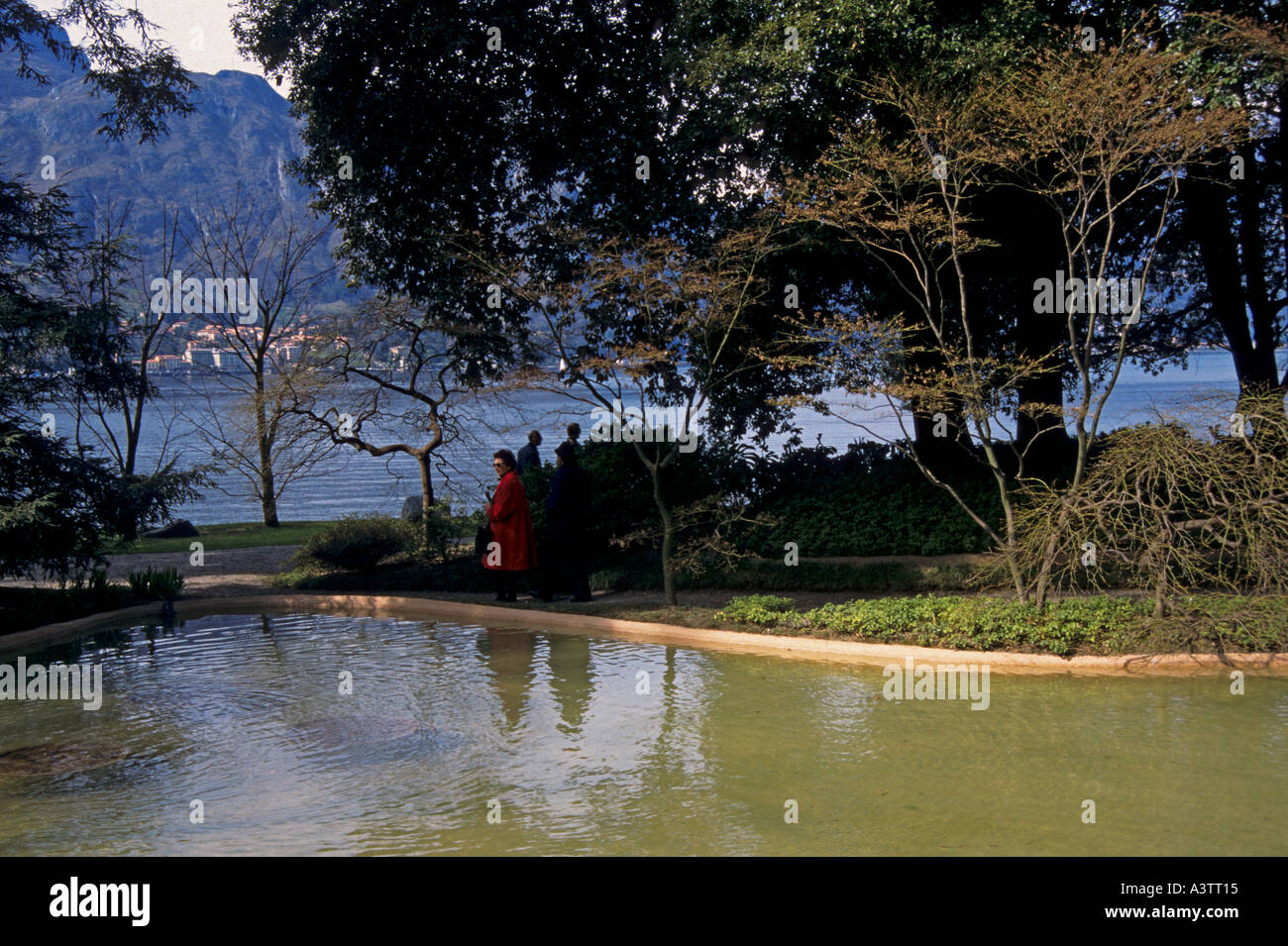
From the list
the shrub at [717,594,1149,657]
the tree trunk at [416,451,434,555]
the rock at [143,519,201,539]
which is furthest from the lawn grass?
the shrub at [717,594,1149,657]

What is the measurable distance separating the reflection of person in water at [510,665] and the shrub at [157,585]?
5225 millimetres

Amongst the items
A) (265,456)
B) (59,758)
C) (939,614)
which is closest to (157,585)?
(59,758)

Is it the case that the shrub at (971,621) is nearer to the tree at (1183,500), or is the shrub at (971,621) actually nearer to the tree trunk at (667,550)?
the tree at (1183,500)

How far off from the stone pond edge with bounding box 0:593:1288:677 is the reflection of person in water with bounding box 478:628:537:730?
597 mm

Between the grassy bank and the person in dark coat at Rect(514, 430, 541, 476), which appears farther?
the person in dark coat at Rect(514, 430, 541, 476)

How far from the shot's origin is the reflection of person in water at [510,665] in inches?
383

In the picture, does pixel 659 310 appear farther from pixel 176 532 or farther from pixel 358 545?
pixel 176 532

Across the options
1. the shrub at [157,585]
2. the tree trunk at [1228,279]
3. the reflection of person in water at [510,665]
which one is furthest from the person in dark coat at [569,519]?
the tree trunk at [1228,279]

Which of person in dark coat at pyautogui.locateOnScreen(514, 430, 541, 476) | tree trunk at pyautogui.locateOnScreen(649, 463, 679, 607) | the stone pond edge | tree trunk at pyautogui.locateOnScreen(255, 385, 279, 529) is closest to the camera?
the stone pond edge

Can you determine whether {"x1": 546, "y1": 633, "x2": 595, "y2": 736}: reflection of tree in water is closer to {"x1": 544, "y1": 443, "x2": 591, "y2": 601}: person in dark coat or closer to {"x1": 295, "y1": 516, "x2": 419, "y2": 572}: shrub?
{"x1": 544, "y1": 443, "x2": 591, "y2": 601}: person in dark coat

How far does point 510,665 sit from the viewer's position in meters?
11.4

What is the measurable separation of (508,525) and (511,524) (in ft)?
0.14

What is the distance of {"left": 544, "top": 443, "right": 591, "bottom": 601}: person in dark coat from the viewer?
1417cm

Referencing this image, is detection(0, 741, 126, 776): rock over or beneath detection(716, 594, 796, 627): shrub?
beneath
